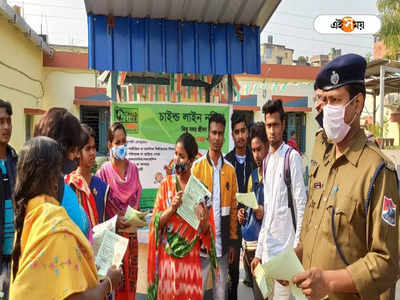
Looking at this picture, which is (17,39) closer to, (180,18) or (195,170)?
(180,18)

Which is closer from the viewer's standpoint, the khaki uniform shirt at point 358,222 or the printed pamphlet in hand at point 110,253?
the khaki uniform shirt at point 358,222

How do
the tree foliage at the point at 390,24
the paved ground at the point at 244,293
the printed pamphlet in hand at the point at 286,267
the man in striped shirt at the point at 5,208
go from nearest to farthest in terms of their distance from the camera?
1. the printed pamphlet in hand at the point at 286,267
2. the man in striped shirt at the point at 5,208
3. the paved ground at the point at 244,293
4. the tree foliage at the point at 390,24

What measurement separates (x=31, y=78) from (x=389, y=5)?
14.2 metres

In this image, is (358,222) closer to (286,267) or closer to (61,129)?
(286,267)

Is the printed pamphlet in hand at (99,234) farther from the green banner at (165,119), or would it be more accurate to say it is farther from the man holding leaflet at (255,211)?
the green banner at (165,119)

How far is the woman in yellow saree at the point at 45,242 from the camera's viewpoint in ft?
3.92

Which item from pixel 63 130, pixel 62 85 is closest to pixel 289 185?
pixel 63 130

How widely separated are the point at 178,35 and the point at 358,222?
3.53 metres

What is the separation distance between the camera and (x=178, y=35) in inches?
171

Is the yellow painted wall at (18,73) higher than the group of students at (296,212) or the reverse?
higher

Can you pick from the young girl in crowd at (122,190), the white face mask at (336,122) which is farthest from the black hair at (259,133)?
the white face mask at (336,122)

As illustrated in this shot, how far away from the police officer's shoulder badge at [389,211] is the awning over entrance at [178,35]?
10.4ft

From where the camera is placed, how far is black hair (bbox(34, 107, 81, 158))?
179 cm

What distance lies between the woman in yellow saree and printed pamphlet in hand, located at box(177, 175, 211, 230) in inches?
47.7
